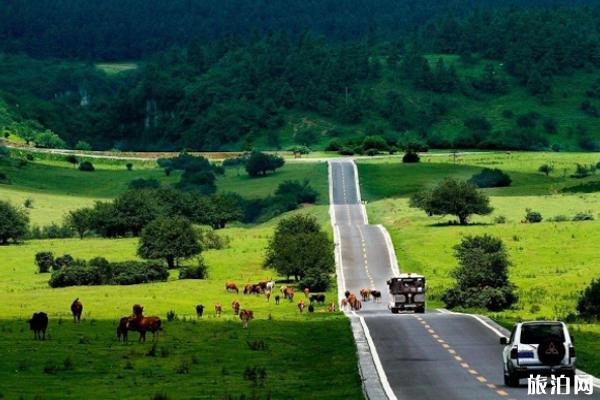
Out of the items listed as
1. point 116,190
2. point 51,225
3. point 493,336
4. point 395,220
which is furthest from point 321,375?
point 116,190

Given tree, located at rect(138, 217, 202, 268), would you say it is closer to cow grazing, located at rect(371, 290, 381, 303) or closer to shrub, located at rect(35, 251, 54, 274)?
shrub, located at rect(35, 251, 54, 274)

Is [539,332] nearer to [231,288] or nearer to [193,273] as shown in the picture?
[231,288]

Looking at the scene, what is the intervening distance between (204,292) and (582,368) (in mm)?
51768

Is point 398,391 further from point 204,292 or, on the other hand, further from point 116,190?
point 116,190

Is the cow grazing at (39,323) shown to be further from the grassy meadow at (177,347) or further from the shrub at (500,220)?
the shrub at (500,220)

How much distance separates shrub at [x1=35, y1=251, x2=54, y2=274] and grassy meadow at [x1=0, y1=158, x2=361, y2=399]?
25.7 inches

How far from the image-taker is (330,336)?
59969 mm

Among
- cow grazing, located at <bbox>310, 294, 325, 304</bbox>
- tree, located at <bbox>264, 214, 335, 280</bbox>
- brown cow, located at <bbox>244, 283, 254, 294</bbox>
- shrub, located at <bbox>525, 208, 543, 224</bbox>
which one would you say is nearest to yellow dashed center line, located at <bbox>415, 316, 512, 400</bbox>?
cow grazing, located at <bbox>310, 294, 325, 304</bbox>

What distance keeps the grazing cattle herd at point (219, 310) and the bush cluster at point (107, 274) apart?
26.5ft

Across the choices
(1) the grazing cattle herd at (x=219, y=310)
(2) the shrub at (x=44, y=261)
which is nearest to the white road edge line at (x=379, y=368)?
(1) the grazing cattle herd at (x=219, y=310)

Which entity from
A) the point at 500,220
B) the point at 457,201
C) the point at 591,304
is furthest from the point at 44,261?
the point at 591,304

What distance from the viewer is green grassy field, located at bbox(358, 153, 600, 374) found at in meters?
81.4

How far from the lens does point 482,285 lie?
8588 cm

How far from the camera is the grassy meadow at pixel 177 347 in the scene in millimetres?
41906
